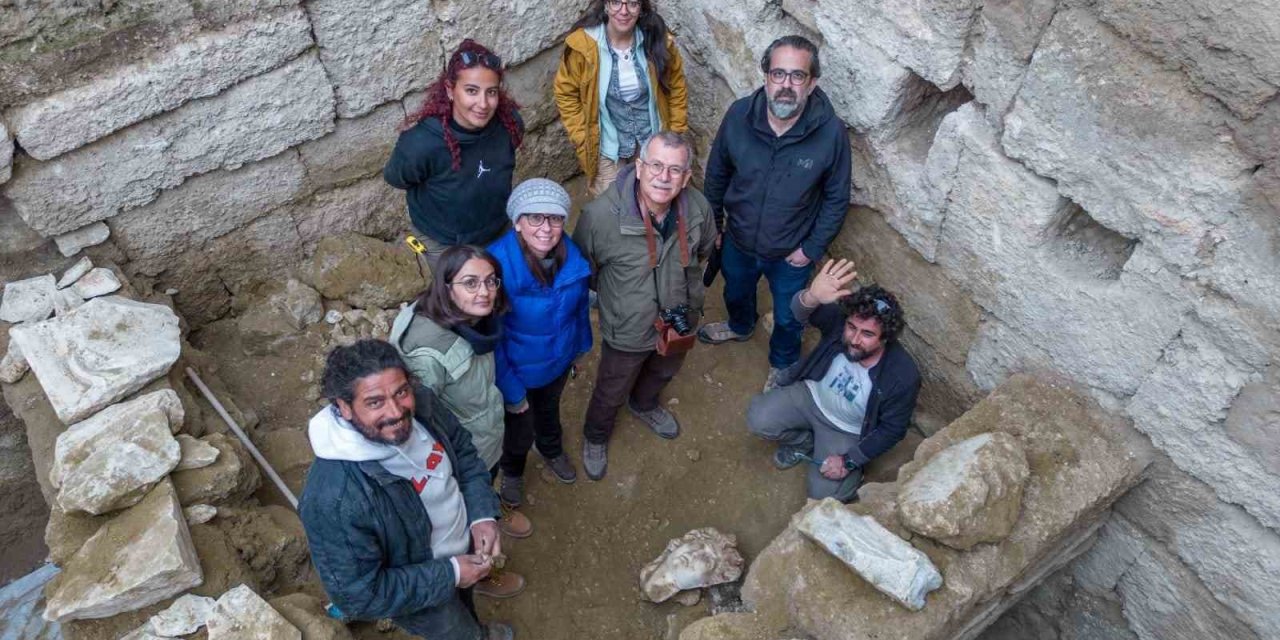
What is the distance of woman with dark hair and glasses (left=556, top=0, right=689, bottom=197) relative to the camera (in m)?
4.40

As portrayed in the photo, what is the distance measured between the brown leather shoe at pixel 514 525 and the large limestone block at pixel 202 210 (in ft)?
7.24

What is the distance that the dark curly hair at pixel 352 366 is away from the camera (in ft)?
8.75

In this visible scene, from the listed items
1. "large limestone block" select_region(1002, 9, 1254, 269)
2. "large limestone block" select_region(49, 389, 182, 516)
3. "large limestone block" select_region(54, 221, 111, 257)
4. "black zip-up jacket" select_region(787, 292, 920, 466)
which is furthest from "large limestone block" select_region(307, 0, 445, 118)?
"large limestone block" select_region(1002, 9, 1254, 269)

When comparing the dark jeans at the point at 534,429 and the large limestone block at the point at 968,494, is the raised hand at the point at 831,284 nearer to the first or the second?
the large limestone block at the point at 968,494

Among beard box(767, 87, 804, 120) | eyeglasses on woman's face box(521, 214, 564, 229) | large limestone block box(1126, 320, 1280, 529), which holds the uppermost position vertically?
beard box(767, 87, 804, 120)

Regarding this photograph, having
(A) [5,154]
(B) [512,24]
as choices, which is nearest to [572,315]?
(B) [512,24]

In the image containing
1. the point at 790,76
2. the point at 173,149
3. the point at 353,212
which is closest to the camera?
the point at 790,76

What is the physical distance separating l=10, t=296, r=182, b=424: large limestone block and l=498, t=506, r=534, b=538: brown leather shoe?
1.73 meters

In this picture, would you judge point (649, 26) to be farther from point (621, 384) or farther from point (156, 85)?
point (156, 85)

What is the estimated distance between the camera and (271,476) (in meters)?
4.11

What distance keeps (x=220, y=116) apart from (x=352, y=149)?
75cm

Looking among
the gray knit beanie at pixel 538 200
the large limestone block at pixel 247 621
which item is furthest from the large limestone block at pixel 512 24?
the large limestone block at pixel 247 621

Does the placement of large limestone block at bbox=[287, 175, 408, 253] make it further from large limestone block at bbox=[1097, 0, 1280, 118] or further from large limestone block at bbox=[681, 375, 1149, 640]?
large limestone block at bbox=[1097, 0, 1280, 118]

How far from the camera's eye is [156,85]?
13.5 ft
